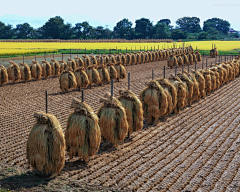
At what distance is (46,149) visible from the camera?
1060 cm

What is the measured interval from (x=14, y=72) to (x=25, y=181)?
19380 millimetres

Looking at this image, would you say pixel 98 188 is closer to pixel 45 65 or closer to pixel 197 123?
pixel 197 123

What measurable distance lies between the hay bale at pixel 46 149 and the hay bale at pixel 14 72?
736 inches

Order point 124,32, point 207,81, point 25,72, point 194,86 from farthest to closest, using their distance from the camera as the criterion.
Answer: point 124,32, point 25,72, point 207,81, point 194,86

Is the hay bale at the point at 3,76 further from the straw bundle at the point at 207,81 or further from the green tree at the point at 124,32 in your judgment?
the green tree at the point at 124,32

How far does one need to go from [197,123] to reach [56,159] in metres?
8.99

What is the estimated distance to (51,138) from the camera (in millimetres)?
10719

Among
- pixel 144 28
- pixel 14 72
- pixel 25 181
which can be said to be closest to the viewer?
pixel 25 181

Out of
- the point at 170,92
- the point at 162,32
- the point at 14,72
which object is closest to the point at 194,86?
the point at 170,92

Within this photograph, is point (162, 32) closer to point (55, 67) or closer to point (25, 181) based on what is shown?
point (55, 67)

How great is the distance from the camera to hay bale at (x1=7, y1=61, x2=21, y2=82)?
92.5 feet

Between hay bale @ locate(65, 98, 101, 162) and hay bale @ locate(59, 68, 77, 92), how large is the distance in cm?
1284

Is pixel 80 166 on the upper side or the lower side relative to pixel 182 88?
lower

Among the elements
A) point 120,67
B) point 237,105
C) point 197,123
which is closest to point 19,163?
point 197,123
